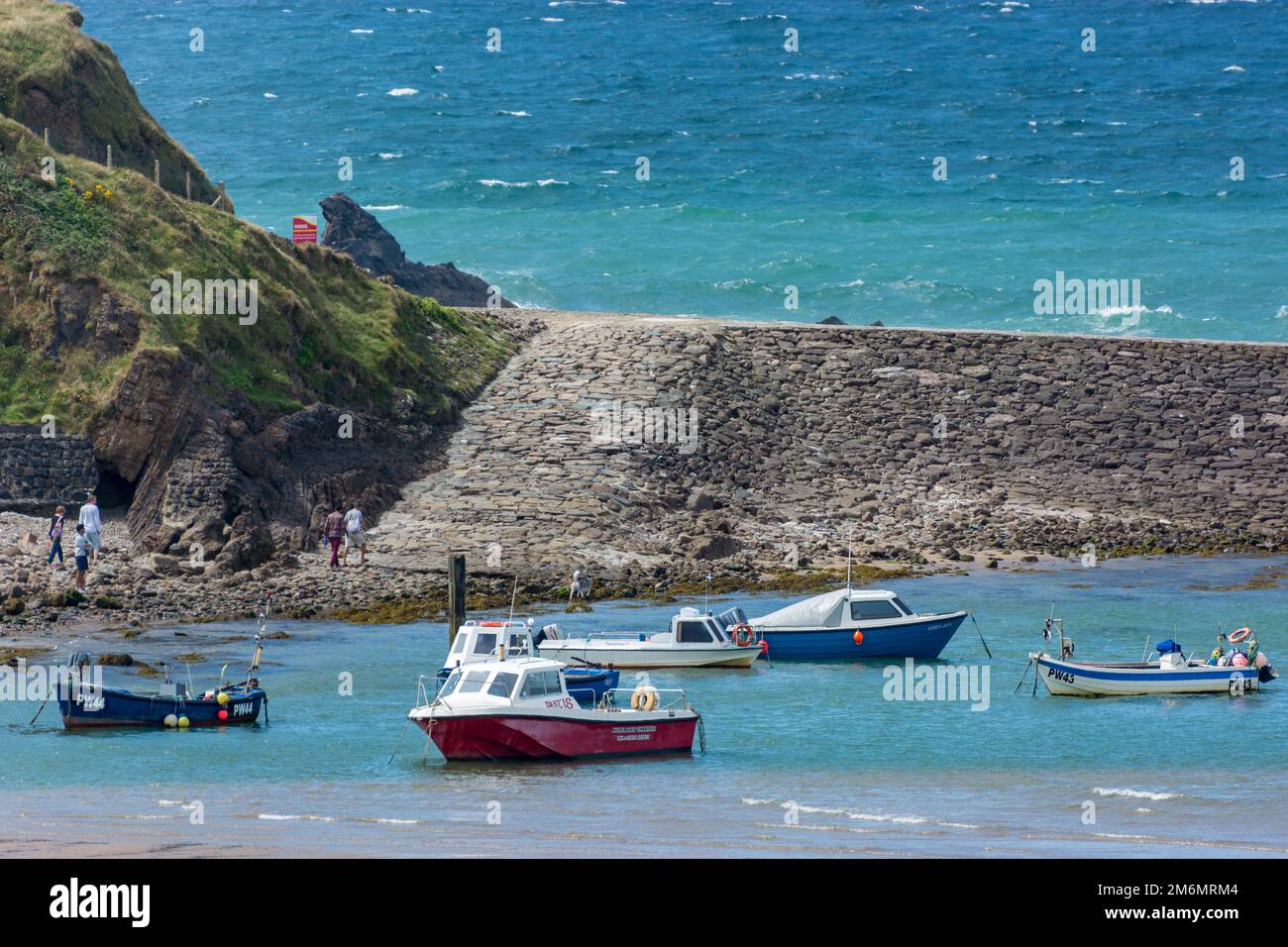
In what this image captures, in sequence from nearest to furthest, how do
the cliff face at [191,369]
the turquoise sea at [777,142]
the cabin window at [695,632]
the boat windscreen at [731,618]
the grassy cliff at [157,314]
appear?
the cabin window at [695,632] < the boat windscreen at [731,618] < the cliff face at [191,369] < the grassy cliff at [157,314] < the turquoise sea at [777,142]

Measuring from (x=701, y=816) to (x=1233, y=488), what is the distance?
31301 mm

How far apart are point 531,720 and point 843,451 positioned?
82.1ft

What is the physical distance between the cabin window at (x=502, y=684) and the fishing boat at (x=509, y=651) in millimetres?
2369

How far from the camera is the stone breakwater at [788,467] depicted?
143ft

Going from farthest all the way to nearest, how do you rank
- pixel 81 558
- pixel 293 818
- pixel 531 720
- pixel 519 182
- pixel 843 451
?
1. pixel 519 182
2. pixel 843 451
3. pixel 81 558
4. pixel 531 720
5. pixel 293 818

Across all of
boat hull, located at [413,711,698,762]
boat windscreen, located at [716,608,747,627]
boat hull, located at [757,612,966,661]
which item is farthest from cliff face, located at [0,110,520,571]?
boat hull, located at [413,711,698,762]

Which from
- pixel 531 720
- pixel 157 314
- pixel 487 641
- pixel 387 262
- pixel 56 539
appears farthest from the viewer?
pixel 387 262

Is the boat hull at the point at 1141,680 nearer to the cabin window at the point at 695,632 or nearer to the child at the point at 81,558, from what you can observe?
the cabin window at the point at 695,632

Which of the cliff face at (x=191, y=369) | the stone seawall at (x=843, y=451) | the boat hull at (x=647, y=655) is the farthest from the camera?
the stone seawall at (x=843, y=451)

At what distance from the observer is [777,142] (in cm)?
11194

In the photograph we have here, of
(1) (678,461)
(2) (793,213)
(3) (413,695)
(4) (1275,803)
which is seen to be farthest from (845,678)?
(2) (793,213)

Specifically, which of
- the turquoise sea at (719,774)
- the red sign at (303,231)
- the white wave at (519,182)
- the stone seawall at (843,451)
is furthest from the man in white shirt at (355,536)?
the white wave at (519,182)

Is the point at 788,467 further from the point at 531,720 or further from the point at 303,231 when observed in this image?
the point at 531,720

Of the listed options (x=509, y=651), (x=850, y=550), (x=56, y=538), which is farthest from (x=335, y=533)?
(x=850, y=550)
